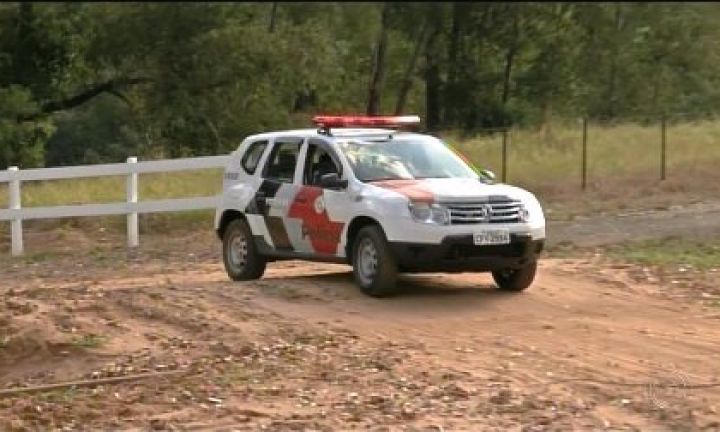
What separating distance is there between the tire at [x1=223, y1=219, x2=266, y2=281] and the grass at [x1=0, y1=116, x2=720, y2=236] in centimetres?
619

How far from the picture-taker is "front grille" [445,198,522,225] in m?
11.5

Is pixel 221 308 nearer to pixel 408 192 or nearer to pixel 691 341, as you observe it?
pixel 408 192

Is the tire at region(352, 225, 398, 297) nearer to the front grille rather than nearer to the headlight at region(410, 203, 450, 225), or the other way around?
the headlight at region(410, 203, 450, 225)

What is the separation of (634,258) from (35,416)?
851 centimetres

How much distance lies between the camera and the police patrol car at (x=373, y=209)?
1155 cm

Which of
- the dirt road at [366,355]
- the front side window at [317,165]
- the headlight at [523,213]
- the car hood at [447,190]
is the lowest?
the dirt road at [366,355]

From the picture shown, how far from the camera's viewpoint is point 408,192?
11734 mm

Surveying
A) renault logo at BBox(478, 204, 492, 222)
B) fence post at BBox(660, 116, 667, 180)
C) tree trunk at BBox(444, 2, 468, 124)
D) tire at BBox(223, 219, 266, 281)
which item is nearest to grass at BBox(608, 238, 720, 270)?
tree trunk at BBox(444, 2, 468, 124)

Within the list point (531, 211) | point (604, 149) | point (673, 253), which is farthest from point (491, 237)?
point (604, 149)

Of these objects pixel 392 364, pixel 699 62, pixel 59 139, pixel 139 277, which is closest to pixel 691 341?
pixel 392 364

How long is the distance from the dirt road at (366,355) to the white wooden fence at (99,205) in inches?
255

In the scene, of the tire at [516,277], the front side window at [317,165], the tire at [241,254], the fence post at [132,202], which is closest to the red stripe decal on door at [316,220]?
the front side window at [317,165]

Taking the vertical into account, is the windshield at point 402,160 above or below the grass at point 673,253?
above

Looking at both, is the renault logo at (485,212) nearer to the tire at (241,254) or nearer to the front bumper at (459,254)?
the front bumper at (459,254)
